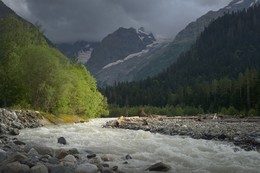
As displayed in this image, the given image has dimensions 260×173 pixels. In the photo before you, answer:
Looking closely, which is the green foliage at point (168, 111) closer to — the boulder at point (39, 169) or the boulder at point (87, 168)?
the boulder at point (87, 168)

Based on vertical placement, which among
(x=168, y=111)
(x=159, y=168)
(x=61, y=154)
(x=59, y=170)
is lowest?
(x=159, y=168)

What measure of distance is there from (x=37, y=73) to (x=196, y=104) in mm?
105209

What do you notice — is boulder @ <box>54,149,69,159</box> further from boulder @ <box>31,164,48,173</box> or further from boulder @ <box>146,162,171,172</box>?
boulder @ <box>146,162,171,172</box>

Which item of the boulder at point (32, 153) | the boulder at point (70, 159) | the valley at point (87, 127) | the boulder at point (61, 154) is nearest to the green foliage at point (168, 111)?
the valley at point (87, 127)

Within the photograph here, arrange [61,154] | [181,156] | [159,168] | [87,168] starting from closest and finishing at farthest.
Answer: [87,168]
[159,168]
[61,154]
[181,156]

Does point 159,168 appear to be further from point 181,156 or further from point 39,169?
point 39,169

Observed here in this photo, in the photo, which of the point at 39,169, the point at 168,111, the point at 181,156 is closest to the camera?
the point at 39,169

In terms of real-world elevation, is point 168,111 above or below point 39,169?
above

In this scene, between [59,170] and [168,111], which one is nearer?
[59,170]

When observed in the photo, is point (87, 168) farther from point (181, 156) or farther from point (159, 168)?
point (181, 156)

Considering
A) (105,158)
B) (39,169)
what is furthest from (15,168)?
(105,158)

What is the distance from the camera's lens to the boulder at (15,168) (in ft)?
52.2

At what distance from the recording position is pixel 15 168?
16.0m

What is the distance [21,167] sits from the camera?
52.9 feet
